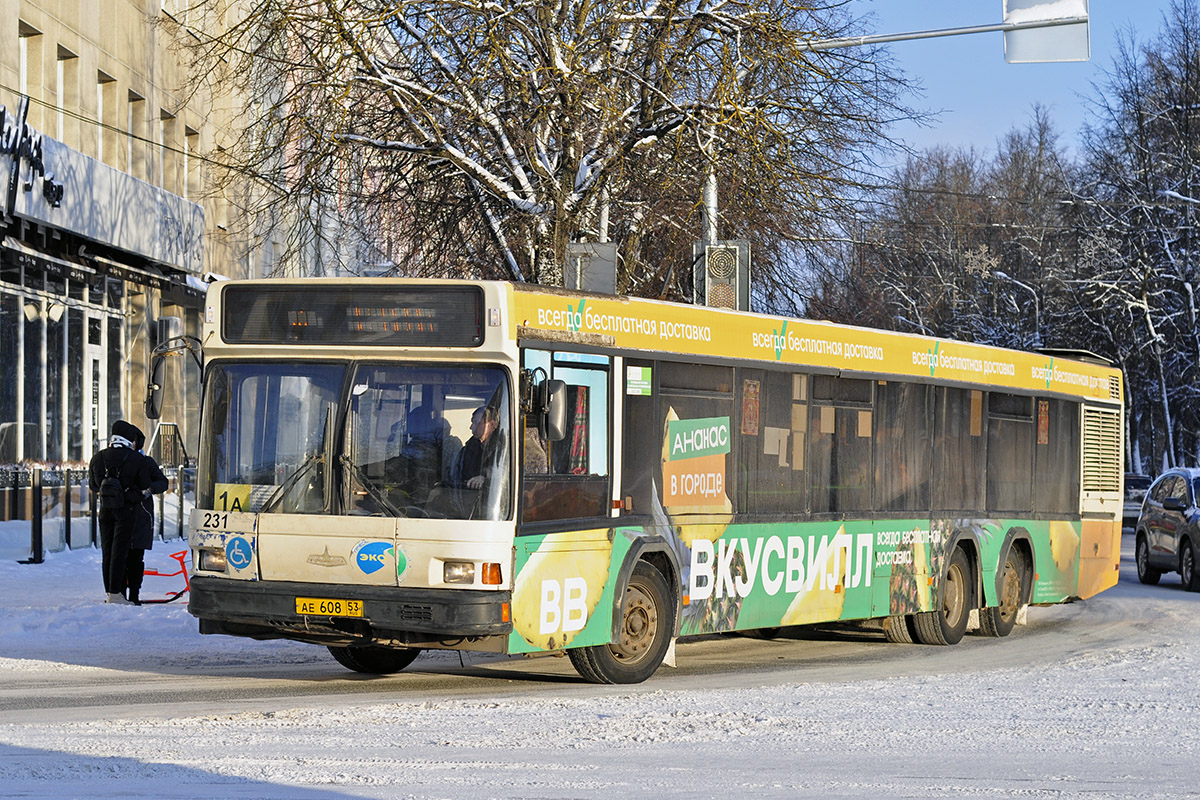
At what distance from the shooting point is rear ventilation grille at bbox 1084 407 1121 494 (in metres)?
18.0

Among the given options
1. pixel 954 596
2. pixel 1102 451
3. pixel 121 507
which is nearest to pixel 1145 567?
pixel 1102 451

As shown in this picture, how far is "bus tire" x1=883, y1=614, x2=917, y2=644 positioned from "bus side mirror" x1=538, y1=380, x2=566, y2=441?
224 inches

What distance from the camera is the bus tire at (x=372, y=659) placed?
12.6m

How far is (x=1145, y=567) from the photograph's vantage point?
2464 cm

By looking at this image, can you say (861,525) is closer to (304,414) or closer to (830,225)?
(304,414)

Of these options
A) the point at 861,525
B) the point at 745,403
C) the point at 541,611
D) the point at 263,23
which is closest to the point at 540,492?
the point at 541,611

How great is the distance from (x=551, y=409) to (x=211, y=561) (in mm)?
2333

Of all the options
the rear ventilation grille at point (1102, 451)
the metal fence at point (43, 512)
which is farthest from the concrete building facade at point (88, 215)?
the rear ventilation grille at point (1102, 451)

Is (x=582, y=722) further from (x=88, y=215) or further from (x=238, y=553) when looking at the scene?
(x=88, y=215)

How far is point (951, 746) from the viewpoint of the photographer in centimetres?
905

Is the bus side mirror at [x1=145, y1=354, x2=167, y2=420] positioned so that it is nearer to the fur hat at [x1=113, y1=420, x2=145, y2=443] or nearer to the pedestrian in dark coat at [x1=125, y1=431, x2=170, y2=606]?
the pedestrian in dark coat at [x1=125, y1=431, x2=170, y2=606]

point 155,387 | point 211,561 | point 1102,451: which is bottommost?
point 211,561

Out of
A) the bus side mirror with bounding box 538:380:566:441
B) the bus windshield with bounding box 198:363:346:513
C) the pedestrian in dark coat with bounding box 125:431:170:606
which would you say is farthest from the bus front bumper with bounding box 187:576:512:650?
the pedestrian in dark coat with bounding box 125:431:170:606

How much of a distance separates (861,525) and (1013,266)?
46362 mm
